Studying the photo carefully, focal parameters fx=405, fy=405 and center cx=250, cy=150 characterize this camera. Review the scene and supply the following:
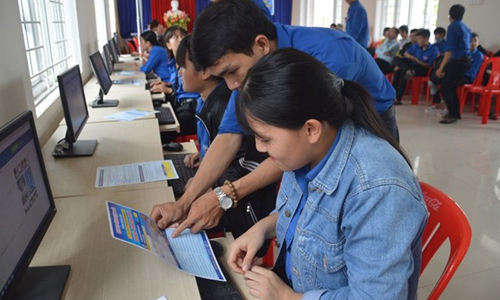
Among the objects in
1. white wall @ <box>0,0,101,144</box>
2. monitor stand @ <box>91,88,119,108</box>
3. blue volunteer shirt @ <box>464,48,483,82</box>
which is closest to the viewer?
white wall @ <box>0,0,101,144</box>

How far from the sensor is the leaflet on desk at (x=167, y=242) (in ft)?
3.26

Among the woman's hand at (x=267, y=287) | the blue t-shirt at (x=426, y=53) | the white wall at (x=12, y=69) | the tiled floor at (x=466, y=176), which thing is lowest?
the tiled floor at (x=466, y=176)

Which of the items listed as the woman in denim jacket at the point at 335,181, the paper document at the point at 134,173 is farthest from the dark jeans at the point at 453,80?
the woman in denim jacket at the point at 335,181

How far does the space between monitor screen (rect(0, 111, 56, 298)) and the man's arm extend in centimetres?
36

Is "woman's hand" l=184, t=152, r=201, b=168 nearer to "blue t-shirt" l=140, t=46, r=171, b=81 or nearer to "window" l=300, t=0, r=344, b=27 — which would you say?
"blue t-shirt" l=140, t=46, r=171, b=81

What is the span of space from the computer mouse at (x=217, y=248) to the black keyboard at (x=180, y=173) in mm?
509

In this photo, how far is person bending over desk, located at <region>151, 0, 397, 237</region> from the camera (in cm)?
119

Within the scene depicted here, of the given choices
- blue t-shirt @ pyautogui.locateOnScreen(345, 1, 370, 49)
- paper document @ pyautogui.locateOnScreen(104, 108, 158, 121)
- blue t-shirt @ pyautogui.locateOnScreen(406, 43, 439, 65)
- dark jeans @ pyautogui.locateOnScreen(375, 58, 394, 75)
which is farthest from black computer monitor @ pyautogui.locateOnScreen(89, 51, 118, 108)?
blue t-shirt @ pyautogui.locateOnScreen(406, 43, 439, 65)

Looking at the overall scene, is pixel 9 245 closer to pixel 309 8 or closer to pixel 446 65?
pixel 446 65

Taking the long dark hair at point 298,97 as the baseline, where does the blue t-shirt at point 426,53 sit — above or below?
below

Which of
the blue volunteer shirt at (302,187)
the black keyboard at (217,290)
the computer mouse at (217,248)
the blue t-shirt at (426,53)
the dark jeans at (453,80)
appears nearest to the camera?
the blue volunteer shirt at (302,187)

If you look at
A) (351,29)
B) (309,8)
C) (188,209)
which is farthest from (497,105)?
(309,8)

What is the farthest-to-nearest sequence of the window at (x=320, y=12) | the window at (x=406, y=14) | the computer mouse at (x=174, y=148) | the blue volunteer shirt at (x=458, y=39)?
1. the window at (x=320, y=12)
2. the window at (x=406, y=14)
3. the blue volunteer shirt at (x=458, y=39)
4. the computer mouse at (x=174, y=148)

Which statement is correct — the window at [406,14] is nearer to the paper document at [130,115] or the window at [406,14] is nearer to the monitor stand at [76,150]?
the paper document at [130,115]
